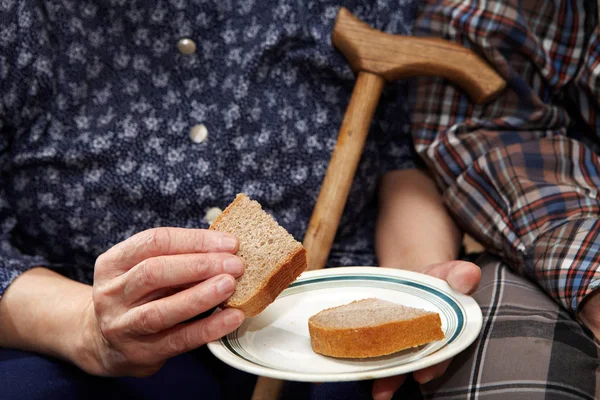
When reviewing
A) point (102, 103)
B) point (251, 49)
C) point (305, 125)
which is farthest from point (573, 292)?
point (102, 103)

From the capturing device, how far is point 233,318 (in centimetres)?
75

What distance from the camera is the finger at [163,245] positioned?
2.51 ft

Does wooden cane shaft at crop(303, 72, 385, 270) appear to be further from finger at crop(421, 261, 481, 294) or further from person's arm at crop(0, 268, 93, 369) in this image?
person's arm at crop(0, 268, 93, 369)

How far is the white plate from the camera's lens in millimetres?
708

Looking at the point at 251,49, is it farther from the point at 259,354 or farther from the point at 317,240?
the point at 259,354

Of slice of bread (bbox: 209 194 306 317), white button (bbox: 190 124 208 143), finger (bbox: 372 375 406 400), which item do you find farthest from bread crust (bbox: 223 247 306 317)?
white button (bbox: 190 124 208 143)

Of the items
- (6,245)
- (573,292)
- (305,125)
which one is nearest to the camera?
(573,292)

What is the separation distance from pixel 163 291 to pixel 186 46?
467 mm

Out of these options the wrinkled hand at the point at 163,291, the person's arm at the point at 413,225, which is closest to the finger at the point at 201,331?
the wrinkled hand at the point at 163,291

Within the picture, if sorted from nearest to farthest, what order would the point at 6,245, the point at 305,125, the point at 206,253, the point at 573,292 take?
the point at 206,253 < the point at 573,292 < the point at 6,245 < the point at 305,125

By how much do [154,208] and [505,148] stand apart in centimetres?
59

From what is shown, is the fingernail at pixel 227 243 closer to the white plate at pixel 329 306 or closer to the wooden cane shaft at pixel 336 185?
the white plate at pixel 329 306

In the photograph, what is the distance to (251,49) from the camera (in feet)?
3.61

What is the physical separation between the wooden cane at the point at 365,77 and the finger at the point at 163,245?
315mm
